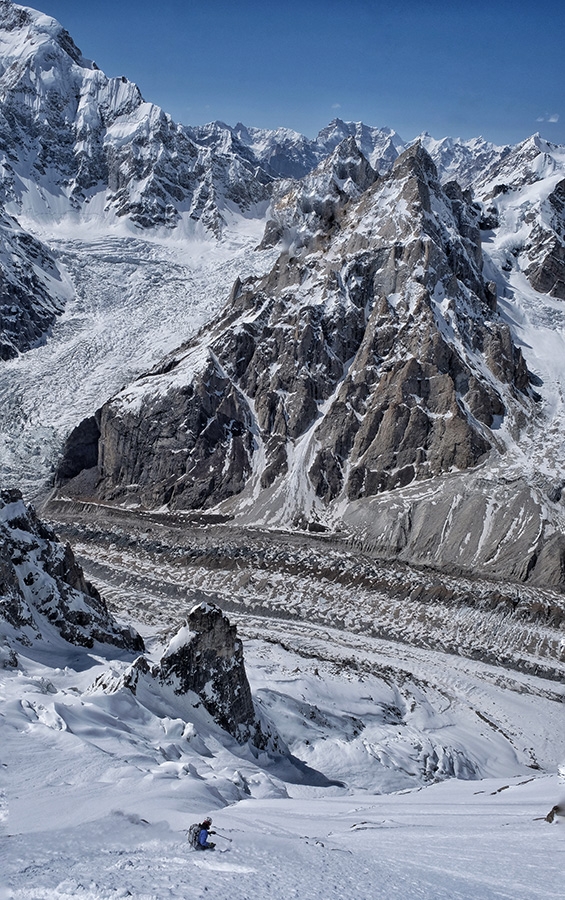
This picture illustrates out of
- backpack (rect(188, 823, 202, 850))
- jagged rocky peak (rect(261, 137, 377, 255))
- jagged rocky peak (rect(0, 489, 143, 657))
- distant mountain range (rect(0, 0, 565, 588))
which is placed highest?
jagged rocky peak (rect(261, 137, 377, 255))

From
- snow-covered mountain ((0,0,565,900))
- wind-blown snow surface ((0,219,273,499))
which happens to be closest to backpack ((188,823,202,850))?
snow-covered mountain ((0,0,565,900))

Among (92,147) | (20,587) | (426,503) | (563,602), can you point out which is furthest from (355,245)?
(92,147)

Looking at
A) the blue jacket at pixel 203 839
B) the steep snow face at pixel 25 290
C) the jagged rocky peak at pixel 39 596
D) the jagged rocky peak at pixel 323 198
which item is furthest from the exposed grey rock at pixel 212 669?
the steep snow face at pixel 25 290

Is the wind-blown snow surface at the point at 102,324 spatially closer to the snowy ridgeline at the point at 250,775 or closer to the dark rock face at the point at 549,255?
the dark rock face at the point at 549,255

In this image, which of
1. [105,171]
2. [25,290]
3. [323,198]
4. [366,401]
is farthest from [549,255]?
[105,171]

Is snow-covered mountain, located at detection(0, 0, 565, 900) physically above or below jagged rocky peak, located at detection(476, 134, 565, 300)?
below

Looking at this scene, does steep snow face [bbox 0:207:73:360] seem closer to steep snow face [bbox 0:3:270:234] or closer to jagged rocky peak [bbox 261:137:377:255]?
steep snow face [bbox 0:3:270:234]
